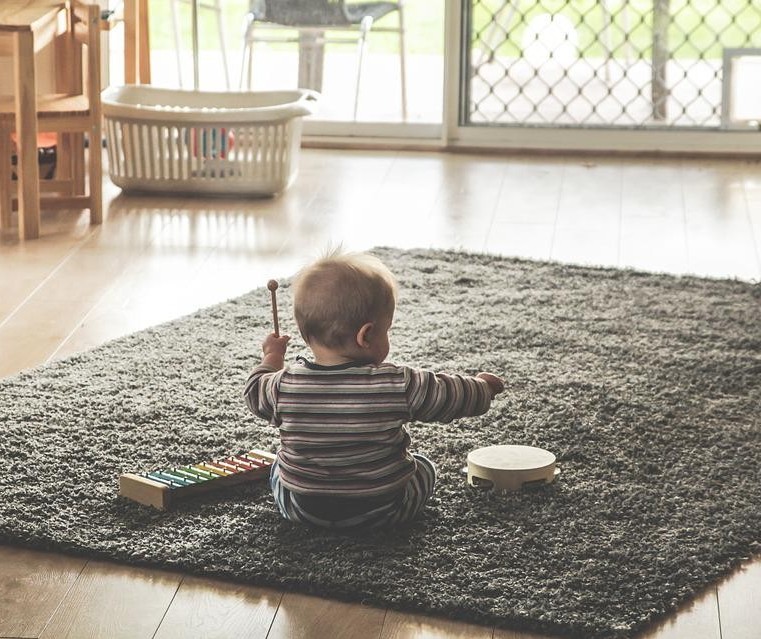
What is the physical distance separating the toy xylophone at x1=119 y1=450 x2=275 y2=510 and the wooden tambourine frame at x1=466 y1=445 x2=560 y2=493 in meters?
0.32

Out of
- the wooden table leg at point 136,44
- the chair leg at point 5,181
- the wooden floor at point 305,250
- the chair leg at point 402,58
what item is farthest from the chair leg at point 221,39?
the chair leg at point 5,181

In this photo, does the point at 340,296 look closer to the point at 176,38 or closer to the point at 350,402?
the point at 350,402

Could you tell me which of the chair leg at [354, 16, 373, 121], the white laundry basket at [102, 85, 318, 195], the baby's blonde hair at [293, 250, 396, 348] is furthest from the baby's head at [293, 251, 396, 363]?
the chair leg at [354, 16, 373, 121]

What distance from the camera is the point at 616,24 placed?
4727 mm

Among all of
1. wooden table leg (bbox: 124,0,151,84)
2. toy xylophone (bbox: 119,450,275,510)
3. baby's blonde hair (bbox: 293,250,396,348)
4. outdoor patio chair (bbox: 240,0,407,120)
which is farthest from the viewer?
outdoor patio chair (bbox: 240,0,407,120)

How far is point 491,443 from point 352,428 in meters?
0.43

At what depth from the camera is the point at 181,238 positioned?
3574 millimetres

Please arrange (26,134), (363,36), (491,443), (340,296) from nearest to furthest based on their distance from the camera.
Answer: (340,296), (491,443), (26,134), (363,36)

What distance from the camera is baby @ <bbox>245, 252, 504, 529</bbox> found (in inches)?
68.6

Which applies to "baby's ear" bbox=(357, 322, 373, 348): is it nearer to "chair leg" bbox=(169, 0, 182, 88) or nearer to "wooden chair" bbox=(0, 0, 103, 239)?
"wooden chair" bbox=(0, 0, 103, 239)

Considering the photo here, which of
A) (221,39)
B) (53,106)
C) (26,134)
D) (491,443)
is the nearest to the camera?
(491,443)

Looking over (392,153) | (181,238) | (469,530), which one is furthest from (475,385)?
(392,153)

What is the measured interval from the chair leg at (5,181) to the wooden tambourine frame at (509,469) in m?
2.15

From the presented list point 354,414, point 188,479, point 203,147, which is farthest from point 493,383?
point 203,147
